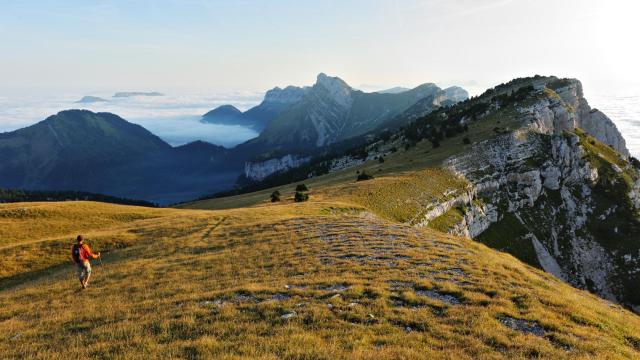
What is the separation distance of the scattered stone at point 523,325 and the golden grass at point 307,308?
0.29 m

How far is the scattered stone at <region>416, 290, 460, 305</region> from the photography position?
69.1 ft

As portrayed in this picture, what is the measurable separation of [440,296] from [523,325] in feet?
14.8

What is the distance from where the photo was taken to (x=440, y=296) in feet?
71.8

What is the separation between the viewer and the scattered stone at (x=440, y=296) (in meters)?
21.1

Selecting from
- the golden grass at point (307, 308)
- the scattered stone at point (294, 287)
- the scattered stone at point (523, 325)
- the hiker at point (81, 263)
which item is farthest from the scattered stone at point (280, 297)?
the hiker at point (81, 263)

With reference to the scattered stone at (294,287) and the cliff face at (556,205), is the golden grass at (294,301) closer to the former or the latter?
the scattered stone at (294,287)

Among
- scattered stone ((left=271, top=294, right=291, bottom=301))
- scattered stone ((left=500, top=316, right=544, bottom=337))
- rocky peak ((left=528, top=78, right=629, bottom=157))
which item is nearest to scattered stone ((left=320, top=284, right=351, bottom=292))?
scattered stone ((left=271, top=294, right=291, bottom=301))

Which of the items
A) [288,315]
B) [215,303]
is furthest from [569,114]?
[215,303]

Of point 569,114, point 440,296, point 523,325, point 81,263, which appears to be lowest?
point 523,325

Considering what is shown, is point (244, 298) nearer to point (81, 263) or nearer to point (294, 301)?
point (294, 301)

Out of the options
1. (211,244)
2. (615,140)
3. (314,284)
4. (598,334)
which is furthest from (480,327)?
(615,140)

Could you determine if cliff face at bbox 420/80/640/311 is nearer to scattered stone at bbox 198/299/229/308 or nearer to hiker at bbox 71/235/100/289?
scattered stone at bbox 198/299/229/308

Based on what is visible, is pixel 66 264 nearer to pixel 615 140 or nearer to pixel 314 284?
pixel 314 284

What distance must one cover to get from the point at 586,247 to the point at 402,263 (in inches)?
3596
